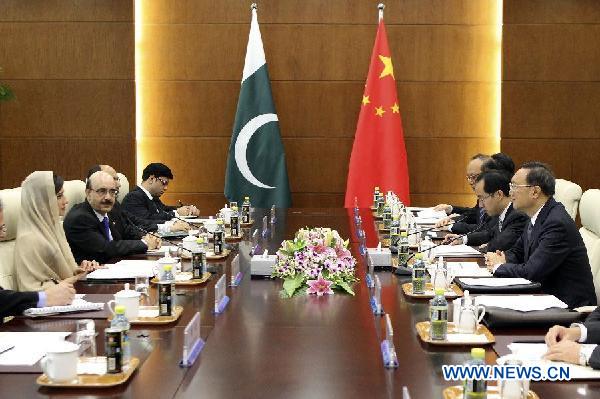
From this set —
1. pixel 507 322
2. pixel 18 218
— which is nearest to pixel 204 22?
pixel 18 218

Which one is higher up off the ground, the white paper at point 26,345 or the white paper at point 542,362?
the white paper at point 542,362

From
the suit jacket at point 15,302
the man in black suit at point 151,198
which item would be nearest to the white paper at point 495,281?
the suit jacket at point 15,302

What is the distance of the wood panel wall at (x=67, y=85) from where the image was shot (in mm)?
7680

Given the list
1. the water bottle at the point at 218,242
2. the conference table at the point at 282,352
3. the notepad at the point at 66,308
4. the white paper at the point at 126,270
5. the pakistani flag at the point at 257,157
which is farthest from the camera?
the pakistani flag at the point at 257,157

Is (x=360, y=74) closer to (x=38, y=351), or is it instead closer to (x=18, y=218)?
(x=18, y=218)

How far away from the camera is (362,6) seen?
25.8 feet

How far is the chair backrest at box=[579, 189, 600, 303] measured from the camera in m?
4.23

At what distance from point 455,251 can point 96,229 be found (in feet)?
6.24

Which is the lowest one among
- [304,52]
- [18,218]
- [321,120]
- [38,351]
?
[38,351]

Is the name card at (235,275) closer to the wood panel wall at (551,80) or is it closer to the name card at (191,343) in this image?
the name card at (191,343)

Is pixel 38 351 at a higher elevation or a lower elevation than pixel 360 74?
lower

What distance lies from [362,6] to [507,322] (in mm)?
5501

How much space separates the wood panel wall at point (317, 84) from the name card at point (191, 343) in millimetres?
5469

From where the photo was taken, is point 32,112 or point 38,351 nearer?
point 38,351
